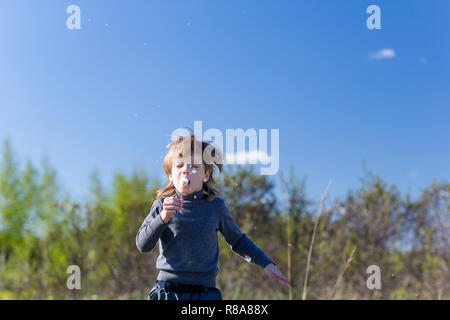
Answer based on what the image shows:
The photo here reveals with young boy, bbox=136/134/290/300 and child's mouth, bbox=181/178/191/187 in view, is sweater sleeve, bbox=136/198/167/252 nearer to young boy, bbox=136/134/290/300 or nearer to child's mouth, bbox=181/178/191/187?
young boy, bbox=136/134/290/300

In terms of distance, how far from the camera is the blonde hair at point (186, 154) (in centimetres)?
229

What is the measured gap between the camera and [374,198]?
5586 millimetres

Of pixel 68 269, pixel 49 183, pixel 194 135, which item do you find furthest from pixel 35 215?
pixel 194 135

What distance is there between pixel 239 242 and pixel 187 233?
351 mm

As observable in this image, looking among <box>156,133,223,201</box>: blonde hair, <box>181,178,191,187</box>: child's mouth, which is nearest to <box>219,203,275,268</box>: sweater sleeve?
<box>156,133,223,201</box>: blonde hair

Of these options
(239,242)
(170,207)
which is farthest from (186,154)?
(239,242)

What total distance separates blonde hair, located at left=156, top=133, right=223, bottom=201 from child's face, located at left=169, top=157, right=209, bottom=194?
4cm

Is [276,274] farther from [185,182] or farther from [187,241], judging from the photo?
[185,182]

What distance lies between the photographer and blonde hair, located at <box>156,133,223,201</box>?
2.29m

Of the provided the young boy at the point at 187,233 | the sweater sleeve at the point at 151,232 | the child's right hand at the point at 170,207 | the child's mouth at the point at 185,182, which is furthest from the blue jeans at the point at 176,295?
the child's mouth at the point at 185,182

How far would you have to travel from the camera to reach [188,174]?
2193 mm

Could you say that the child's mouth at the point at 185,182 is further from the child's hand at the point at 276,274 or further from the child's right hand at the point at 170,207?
the child's hand at the point at 276,274
